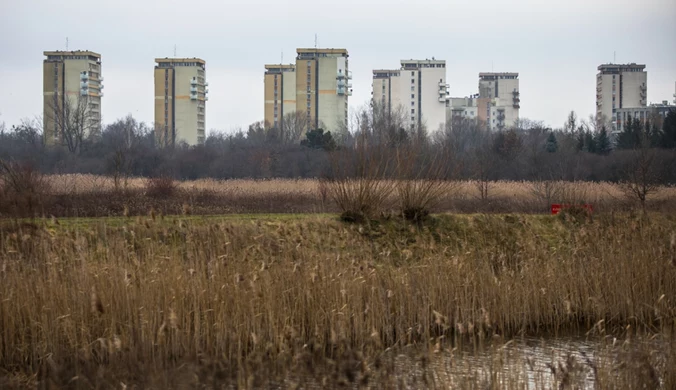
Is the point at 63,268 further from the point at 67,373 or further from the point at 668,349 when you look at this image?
the point at 668,349

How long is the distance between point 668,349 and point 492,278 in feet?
12.5

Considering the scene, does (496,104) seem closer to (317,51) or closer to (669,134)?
(317,51)

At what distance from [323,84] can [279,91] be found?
18989 mm

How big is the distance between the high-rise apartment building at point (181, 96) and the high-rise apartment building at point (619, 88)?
54829 millimetres

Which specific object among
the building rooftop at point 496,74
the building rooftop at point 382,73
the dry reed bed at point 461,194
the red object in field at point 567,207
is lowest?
the red object in field at point 567,207

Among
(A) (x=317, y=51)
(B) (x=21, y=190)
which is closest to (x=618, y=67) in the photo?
(A) (x=317, y=51)

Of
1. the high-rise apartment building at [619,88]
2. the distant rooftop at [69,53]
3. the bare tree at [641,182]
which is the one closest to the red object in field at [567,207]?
the bare tree at [641,182]

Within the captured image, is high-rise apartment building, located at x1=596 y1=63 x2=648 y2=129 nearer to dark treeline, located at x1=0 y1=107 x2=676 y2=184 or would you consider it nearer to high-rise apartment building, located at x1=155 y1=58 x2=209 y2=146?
high-rise apartment building, located at x1=155 y1=58 x2=209 y2=146

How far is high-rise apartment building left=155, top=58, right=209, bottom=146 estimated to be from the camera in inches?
4104

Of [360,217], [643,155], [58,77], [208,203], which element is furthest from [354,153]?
[58,77]

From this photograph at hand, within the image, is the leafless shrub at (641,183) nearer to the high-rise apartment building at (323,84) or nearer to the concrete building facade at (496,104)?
the high-rise apartment building at (323,84)

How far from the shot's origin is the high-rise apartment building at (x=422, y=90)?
112938mm

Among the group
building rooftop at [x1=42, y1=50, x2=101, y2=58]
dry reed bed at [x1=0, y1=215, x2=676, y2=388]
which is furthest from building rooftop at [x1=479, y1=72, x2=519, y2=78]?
dry reed bed at [x1=0, y1=215, x2=676, y2=388]

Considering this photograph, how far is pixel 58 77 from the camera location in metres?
94.4
